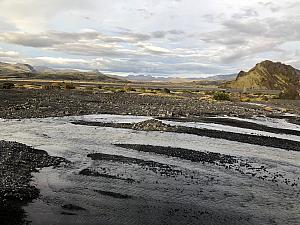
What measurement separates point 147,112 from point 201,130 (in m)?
14.7

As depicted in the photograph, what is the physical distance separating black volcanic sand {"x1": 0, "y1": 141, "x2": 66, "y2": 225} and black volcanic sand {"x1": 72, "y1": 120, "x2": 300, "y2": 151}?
1325 centimetres

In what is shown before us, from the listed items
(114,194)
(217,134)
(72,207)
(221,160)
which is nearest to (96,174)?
(114,194)

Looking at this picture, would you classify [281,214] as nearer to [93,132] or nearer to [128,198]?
[128,198]

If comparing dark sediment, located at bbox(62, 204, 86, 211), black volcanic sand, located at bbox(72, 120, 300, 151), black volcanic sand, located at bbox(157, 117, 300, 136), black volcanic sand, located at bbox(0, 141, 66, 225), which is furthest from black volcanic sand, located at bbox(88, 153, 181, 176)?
black volcanic sand, located at bbox(157, 117, 300, 136)

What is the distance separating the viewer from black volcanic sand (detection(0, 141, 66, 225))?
1359cm

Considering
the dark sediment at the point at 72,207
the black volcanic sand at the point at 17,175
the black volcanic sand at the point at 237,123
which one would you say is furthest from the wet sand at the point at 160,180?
the black volcanic sand at the point at 237,123

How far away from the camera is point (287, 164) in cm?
2416

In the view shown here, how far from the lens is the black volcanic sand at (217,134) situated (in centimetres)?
3116

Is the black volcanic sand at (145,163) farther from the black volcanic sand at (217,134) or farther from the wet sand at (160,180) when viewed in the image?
the black volcanic sand at (217,134)

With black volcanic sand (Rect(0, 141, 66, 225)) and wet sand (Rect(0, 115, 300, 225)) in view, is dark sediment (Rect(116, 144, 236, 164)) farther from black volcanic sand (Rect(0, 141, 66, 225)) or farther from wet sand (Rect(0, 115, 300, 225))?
black volcanic sand (Rect(0, 141, 66, 225))

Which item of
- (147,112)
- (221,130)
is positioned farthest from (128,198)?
(147,112)

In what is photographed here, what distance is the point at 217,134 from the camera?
34531 millimetres

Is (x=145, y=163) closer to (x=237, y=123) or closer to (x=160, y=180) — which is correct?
(x=160, y=180)

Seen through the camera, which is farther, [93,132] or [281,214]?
[93,132]
